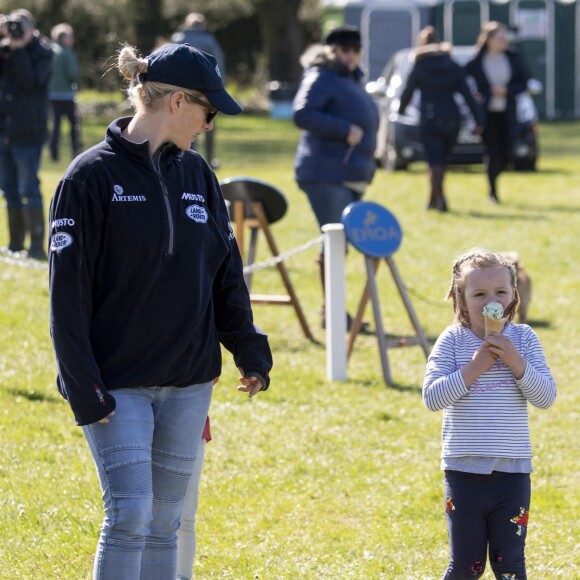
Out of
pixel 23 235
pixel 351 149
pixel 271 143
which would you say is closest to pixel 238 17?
pixel 271 143

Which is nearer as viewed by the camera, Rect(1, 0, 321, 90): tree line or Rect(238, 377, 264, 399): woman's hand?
Rect(238, 377, 264, 399): woman's hand

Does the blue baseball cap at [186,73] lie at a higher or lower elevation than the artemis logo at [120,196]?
higher

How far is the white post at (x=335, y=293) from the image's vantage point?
27.3 feet

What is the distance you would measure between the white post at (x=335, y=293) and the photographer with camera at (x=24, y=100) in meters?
4.72

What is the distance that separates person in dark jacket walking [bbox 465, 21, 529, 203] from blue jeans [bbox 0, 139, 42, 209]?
6.06 metres

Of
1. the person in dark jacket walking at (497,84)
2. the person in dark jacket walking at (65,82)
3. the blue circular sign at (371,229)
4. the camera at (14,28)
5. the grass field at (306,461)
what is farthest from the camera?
the person in dark jacket walking at (65,82)

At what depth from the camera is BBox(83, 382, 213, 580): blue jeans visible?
3688mm

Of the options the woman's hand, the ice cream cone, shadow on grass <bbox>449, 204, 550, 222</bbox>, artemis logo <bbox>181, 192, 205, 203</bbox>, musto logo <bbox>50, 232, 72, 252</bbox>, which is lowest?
shadow on grass <bbox>449, 204, 550, 222</bbox>

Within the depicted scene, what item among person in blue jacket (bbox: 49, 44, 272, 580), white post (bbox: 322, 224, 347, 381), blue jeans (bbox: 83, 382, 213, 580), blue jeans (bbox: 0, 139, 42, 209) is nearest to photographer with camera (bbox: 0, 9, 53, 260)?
blue jeans (bbox: 0, 139, 42, 209)

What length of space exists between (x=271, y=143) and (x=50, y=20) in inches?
493

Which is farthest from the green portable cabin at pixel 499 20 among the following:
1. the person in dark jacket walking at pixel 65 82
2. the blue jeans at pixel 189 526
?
the blue jeans at pixel 189 526

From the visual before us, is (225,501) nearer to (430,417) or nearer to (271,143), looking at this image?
(430,417)

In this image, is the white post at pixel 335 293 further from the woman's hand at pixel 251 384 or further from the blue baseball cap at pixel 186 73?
the blue baseball cap at pixel 186 73

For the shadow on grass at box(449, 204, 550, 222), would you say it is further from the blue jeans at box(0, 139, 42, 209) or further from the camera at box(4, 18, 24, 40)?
the camera at box(4, 18, 24, 40)
